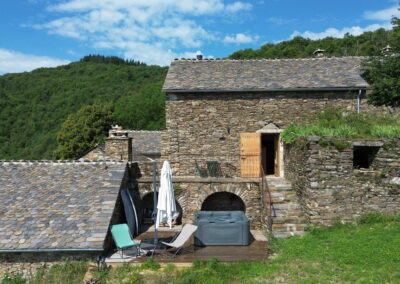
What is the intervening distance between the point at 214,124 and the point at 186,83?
2405 millimetres

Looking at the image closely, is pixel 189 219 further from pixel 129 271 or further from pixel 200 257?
pixel 129 271

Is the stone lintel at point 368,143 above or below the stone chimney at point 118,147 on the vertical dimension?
above

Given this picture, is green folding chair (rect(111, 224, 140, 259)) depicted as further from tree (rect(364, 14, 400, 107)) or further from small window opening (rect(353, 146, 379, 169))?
tree (rect(364, 14, 400, 107))

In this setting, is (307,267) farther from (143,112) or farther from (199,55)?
(143,112)

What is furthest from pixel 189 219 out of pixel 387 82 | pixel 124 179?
pixel 387 82

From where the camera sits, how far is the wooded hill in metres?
40.3

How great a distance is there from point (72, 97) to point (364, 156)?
49.9 m

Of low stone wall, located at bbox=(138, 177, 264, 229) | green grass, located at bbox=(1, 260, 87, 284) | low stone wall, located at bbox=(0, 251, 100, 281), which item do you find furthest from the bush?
green grass, located at bbox=(1, 260, 87, 284)

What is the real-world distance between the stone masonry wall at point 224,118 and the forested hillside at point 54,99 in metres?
28.2

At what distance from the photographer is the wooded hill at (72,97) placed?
1588 inches

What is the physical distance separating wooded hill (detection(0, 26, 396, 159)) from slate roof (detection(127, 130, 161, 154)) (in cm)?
1251

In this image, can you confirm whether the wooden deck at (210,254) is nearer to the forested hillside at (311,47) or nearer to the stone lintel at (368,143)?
the stone lintel at (368,143)

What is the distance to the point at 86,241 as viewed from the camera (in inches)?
312

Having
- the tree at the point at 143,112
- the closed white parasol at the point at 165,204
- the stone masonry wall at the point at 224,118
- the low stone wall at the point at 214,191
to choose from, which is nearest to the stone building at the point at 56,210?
the closed white parasol at the point at 165,204
